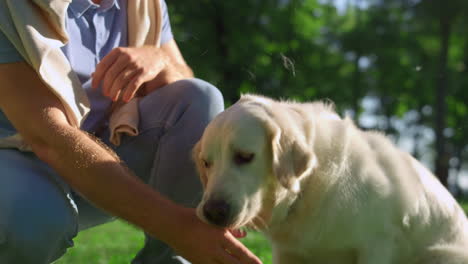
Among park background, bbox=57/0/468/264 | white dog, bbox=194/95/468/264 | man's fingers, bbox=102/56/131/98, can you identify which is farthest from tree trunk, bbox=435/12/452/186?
A: man's fingers, bbox=102/56/131/98

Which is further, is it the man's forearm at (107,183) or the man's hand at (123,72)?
the man's hand at (123,72)

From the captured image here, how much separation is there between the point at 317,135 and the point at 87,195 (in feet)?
3.38

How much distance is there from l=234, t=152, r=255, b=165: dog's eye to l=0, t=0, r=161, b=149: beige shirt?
2.37ft

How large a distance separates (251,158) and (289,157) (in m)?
0.16

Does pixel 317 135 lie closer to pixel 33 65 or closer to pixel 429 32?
pixel 33 65

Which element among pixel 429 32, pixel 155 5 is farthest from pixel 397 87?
pixel 155 5

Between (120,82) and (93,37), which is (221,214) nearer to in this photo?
(120,82)

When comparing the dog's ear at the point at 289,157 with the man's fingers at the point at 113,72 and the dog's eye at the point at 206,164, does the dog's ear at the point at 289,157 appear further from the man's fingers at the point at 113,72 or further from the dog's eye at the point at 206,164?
the man's fingers at the point at 113,72

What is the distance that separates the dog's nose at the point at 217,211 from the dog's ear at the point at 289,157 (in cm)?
26

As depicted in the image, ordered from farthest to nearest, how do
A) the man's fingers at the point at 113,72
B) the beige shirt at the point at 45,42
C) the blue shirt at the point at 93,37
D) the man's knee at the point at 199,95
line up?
the man's knee at the point at 199,95 < the blue shirt at the point at 93,37 < the man's fingers at the point at 113,72 < the beige shirt at the point at 45,42

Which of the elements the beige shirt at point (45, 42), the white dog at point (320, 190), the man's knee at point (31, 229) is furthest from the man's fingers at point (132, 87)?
the man's knee at point (31, 229)

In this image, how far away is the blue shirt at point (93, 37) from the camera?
3146mm

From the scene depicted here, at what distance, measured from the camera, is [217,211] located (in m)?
2.40

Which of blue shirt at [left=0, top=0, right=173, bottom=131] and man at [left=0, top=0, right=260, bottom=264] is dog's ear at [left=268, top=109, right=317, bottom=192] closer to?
man at [left=0, top=0, right=260, bottom=264]
